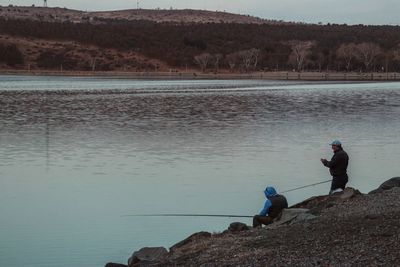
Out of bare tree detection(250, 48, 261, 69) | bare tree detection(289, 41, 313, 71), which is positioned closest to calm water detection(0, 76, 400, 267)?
bare tree detection(289, 41, 313, 71)

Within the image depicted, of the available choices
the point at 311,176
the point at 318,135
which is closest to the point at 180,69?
the point at 318,135

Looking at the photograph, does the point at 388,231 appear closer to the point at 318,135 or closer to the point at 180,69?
the point at 318,135

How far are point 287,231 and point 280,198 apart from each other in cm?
193

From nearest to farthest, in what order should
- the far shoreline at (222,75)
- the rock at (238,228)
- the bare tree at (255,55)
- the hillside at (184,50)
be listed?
the rock at (238,228) < the far shoreline at (222,75) < the hillside at (184,50) < the bare tree at (255,55)

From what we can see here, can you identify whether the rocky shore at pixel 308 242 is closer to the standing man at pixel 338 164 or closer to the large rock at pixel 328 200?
the large rock at pixel 328 200

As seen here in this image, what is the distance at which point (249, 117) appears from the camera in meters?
37.8

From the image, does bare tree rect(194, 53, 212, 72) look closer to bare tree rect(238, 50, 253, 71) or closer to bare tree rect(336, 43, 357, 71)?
bare tree rect(238, 50, 253, 71)

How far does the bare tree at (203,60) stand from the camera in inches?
4375

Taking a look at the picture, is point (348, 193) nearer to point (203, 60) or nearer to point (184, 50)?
point (203, 60)

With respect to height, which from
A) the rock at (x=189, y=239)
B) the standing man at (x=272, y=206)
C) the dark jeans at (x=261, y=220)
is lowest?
the rock at (x=189, y=239)

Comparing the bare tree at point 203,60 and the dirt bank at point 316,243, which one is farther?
the bare tree at point 203,60

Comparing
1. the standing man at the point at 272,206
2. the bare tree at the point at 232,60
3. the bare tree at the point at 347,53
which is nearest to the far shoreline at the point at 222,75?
the bare tree at the point at 347,53

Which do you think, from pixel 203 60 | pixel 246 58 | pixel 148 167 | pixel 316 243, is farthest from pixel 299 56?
pixel 316 243

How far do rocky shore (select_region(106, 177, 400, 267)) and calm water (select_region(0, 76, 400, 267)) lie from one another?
1320 mm
